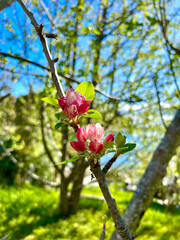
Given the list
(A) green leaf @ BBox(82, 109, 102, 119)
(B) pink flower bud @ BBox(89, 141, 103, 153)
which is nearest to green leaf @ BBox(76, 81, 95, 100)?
(A) green leaf @ BBox(82, 109, 102, 119)

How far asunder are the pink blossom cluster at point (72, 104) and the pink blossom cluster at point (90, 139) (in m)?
0.04

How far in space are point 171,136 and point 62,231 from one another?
5.44 feet

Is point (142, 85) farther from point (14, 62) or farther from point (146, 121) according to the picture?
point (14, 62)

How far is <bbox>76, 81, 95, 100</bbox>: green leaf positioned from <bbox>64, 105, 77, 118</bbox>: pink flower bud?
0.28ft

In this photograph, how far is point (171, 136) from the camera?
1743 millimetres

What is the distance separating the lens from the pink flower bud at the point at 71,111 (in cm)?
48

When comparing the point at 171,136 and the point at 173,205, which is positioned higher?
the point at 171,136

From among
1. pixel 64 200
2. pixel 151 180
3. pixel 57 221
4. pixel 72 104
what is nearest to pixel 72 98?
pixel 72 104

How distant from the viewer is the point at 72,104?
494 millimetres

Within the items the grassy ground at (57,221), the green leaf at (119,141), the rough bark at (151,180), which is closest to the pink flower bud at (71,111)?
the green leaf at (119,141)

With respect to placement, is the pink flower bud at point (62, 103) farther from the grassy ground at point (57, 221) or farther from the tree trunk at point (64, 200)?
the tree trunk at point (64, 200)

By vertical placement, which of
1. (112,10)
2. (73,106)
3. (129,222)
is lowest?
(129,222)

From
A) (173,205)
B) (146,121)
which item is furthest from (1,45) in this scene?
(173,205)

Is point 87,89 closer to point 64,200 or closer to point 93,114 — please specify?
point 93,114
